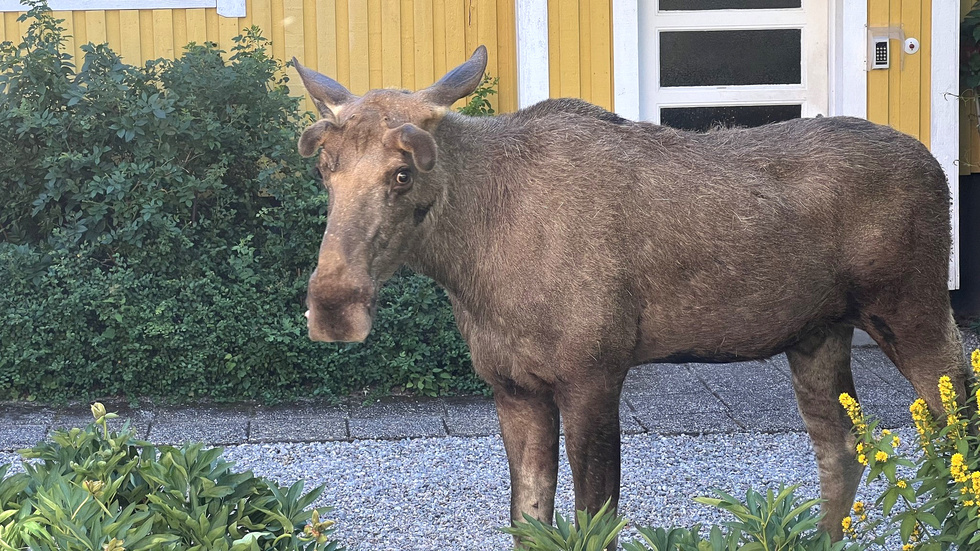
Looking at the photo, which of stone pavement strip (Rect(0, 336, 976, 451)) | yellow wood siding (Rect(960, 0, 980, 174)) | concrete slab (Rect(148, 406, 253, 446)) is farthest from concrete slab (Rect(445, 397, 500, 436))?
yellow wood siding (Rect(960, 0, 980, 174))

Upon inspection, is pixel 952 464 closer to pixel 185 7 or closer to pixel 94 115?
pixel 94 115

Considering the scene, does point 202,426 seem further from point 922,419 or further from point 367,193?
point 922,419

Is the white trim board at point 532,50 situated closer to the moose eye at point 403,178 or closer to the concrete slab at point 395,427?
the concrete slab at point 395,427

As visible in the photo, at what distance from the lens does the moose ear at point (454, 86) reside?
326cm

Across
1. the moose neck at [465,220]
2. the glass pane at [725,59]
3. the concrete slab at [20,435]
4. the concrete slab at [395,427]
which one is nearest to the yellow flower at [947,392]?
the moose neck at [465,220]

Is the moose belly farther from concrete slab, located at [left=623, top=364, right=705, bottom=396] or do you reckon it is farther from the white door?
the white door

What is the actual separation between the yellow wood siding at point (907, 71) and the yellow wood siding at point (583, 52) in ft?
6.39

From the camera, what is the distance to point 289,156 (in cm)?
704

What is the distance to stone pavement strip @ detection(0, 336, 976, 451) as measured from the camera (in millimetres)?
6094

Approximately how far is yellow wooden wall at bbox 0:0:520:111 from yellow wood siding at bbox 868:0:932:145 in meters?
2.67

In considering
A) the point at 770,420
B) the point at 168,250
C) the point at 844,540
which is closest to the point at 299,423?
the point at 168,250

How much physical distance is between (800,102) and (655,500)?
4327 mm

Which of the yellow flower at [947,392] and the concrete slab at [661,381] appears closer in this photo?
the yellow flower at [947,392]

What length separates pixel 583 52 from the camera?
7.86 meters
